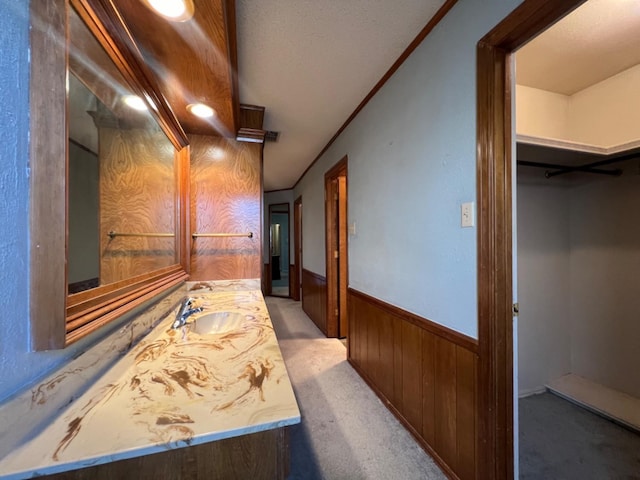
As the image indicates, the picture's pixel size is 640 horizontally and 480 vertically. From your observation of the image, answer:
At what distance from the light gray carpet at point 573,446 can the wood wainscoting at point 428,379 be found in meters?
0.42

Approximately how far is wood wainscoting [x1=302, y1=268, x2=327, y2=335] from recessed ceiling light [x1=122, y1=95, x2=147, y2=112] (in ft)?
8.64

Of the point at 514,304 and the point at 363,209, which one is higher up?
the point at 363,209

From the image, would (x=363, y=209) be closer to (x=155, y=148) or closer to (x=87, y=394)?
(x=155, y=148)

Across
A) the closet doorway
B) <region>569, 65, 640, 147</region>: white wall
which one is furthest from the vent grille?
<region>569, 65, 640, 147</region>: white wall

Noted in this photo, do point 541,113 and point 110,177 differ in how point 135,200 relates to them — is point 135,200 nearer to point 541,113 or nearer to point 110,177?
point 110,177

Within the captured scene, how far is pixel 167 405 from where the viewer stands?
0.67 metres

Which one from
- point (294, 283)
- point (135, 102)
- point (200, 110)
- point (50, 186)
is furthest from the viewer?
point (294, 283)

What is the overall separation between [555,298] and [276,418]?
2419 millimetres

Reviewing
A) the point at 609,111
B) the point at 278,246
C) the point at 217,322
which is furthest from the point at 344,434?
the point at 278,246

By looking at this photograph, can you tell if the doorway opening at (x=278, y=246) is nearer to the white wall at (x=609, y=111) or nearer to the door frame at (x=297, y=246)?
the door frame at (x=297, y=246)

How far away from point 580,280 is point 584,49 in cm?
160

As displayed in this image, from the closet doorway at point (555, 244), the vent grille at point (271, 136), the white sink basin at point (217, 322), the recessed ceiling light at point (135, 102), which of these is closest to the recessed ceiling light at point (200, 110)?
the recessed ceiling light at point (135, 102)

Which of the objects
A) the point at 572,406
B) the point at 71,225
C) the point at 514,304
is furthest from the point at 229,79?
the point at 572,406

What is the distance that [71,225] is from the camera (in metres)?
0.66
